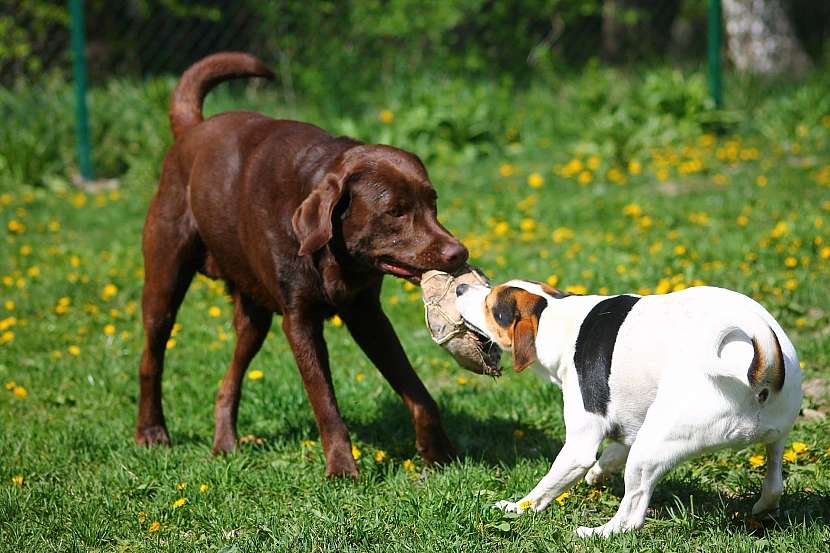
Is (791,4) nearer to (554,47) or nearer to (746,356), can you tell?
(554,47)

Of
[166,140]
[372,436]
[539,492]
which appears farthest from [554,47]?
[539,492]

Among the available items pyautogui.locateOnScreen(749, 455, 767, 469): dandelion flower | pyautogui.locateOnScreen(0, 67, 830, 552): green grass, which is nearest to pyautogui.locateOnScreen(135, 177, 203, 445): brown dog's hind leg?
pyautogui.locateOnScreen(0, 67, 830, 552): green grass

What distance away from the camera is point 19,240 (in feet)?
29.6

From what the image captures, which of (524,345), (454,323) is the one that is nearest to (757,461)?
(524,345)

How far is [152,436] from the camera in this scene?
5.15m

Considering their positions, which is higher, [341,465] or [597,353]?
[597,353]

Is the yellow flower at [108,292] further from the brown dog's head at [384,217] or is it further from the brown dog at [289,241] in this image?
the brown dog's head at [384,217]

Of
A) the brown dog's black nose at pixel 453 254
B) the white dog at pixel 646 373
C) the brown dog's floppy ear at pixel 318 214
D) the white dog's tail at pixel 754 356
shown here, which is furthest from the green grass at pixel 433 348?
the brown dog's floppy ear at pixel 318 214

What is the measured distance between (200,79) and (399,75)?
24.1 feet

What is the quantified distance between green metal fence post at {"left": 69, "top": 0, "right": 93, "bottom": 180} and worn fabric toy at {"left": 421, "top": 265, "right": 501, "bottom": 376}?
313 inches

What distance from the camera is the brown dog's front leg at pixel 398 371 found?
4.66m

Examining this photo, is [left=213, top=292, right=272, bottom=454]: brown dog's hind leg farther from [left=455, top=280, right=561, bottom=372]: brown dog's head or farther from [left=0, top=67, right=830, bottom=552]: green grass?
[left=455, top=280, right=561, bottom=372]: brown dog's head

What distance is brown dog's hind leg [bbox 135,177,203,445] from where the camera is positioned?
511 centimetres

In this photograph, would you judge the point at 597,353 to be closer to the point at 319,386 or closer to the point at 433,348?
the point at 319,386
